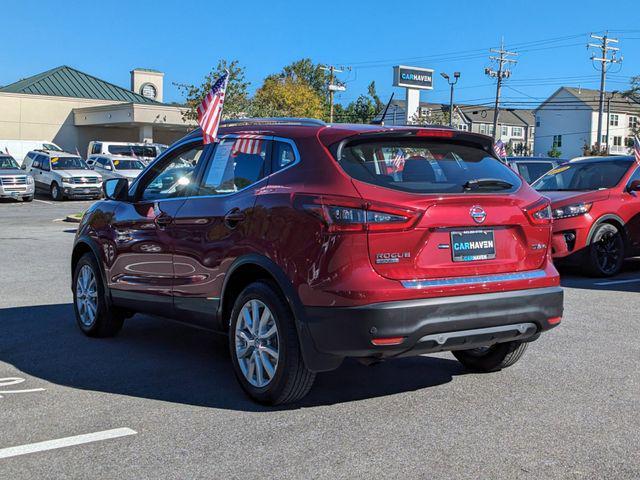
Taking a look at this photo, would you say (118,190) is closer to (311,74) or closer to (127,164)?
(127,164)

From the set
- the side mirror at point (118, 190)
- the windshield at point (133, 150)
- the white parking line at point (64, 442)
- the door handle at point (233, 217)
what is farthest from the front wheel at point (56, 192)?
the white parking line at point (64, 442)

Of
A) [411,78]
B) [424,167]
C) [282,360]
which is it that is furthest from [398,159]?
[411,78]

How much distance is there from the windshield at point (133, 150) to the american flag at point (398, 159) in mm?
31575

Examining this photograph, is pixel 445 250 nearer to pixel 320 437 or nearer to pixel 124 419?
pixel 320 437

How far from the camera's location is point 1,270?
1176 centimetres

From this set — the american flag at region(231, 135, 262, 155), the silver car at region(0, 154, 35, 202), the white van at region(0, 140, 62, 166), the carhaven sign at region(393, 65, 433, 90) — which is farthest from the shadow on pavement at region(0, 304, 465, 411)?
the carhaven sign at region(393, 65, 433, 90)

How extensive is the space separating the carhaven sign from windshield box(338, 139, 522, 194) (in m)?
68.2

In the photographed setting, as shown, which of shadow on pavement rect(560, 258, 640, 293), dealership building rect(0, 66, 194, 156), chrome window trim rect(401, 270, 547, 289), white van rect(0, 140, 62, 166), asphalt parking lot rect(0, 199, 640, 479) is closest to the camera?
asphalt parking lot rect(0, 199, 640, 479)

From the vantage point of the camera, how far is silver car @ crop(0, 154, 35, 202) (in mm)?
30109

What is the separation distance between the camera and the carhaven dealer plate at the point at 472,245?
4781mm

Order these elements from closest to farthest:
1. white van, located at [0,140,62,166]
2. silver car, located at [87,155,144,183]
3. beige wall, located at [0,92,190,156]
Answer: silver car, located at [87,155,144,183] → white van, located at [0,140,62,166] → beige wall, located at [0,92,190,156]

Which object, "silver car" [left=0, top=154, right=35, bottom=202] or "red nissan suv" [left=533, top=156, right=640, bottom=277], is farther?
"silver car" [left=0, top=154, right=35, bottom=202]

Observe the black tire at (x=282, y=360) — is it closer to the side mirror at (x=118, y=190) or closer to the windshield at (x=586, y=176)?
the side mirror at (x=118, y=190)

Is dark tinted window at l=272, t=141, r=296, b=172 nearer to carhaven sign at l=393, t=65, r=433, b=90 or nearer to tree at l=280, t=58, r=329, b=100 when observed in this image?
carhaven sign at l=393, t=65, r=433, b=90
